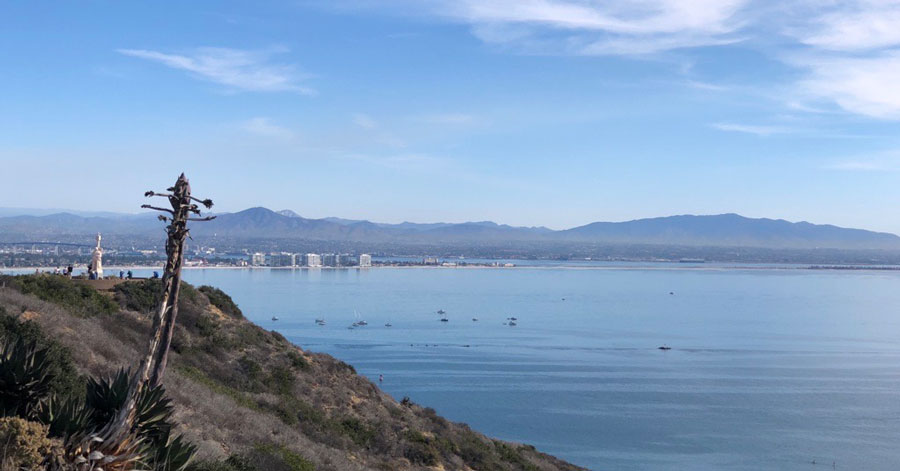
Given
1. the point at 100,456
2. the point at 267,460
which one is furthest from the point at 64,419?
the point at 267,460

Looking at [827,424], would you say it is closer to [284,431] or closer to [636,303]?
[284,431]

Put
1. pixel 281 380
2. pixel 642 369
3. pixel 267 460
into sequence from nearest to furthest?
1. pixel 267 460
2. pixel 281 380
3. pixel 642 369

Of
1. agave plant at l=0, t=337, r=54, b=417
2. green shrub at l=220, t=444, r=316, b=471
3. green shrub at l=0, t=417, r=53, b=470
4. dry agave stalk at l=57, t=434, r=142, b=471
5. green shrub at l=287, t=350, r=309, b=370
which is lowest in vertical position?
green shrub at l=287, t=350, r=309, b=370

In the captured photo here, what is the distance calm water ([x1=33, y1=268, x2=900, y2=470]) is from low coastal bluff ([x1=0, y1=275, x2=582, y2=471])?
14.4m

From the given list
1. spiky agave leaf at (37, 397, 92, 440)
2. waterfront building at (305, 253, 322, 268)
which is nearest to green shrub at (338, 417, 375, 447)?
spiky agave leaf at (37, 397, 92, 440)

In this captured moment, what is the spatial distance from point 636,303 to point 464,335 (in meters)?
42.4

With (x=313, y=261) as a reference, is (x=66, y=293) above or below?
above

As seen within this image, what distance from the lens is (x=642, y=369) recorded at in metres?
51.9

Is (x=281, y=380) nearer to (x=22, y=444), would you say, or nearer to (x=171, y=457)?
(x=171, y=457)

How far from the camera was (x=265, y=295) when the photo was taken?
10338 cm

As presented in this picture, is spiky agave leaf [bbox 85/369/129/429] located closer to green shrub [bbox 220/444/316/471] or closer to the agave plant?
the agave plant

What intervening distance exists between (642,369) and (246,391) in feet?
128

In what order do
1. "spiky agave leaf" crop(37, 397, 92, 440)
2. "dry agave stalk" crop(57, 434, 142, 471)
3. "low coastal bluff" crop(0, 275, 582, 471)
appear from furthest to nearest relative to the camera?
1. "low coastal bluff" crop(0, 275, 582, 471)
2. "spiky agave leaf" crop(37, 397, 92, 440)
3. "dry agave stalk" crop(57, 434, 142, 471)

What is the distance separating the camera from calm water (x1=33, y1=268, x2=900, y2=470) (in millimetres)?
34781
